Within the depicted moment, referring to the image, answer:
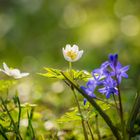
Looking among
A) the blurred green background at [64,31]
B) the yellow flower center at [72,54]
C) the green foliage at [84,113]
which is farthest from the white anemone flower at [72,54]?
the blurred green background at [64,31]

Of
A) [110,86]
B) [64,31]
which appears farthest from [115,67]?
[64,31]

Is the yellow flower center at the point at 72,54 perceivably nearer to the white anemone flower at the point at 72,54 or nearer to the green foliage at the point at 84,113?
the white anemone flower at the point at 72,54

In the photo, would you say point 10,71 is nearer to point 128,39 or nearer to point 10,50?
point 128,39

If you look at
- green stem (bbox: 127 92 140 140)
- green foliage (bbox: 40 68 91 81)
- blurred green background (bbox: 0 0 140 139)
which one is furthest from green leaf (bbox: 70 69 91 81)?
blurred green background (bbox: 0 0 140 139)

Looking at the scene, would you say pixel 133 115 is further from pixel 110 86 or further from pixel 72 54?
pixel 72 54

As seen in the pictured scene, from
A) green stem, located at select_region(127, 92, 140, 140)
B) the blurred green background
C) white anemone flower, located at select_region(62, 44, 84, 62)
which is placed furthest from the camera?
the blurred green background

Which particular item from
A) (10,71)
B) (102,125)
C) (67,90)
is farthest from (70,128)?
(67,90)

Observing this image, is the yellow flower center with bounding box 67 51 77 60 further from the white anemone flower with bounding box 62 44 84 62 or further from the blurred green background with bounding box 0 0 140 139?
the blurred green background with bounding box 0 0 140 139

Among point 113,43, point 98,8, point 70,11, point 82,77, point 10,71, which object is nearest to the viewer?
point 82,77
